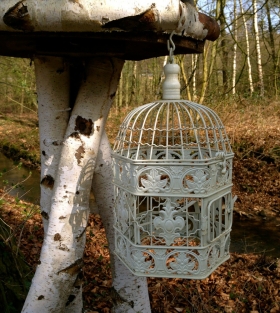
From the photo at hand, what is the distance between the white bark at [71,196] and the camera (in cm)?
146

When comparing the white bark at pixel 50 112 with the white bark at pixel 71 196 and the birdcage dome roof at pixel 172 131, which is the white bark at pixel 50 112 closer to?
the white bark at pixel 71 196

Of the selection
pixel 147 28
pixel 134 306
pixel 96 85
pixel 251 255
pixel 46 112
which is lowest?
pixel 251 255

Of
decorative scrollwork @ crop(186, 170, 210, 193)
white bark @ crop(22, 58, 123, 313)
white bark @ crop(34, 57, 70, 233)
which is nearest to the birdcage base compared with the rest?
decorative scrollwork @ crop(186, 170, 210, 193)

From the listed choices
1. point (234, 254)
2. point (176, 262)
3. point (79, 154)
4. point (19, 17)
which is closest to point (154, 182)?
point (176, 262)

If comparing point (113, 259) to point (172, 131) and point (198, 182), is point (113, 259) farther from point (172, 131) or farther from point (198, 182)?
point (198, 182)

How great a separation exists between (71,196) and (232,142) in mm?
5697

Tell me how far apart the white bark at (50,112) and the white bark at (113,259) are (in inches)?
8.4

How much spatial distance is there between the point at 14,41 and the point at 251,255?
3.38m

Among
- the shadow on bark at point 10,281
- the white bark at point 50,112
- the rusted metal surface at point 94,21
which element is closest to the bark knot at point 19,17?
the rusted metal surface at point 94,21

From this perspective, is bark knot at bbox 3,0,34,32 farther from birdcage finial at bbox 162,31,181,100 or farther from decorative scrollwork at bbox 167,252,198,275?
decorative scrollwork at bbox 167,252,198,275

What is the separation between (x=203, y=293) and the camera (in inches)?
111

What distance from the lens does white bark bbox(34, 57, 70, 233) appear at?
1500 millimetres

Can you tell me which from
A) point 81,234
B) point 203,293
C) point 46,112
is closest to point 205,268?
point 81,234

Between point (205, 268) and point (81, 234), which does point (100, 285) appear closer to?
point (81, 234)
